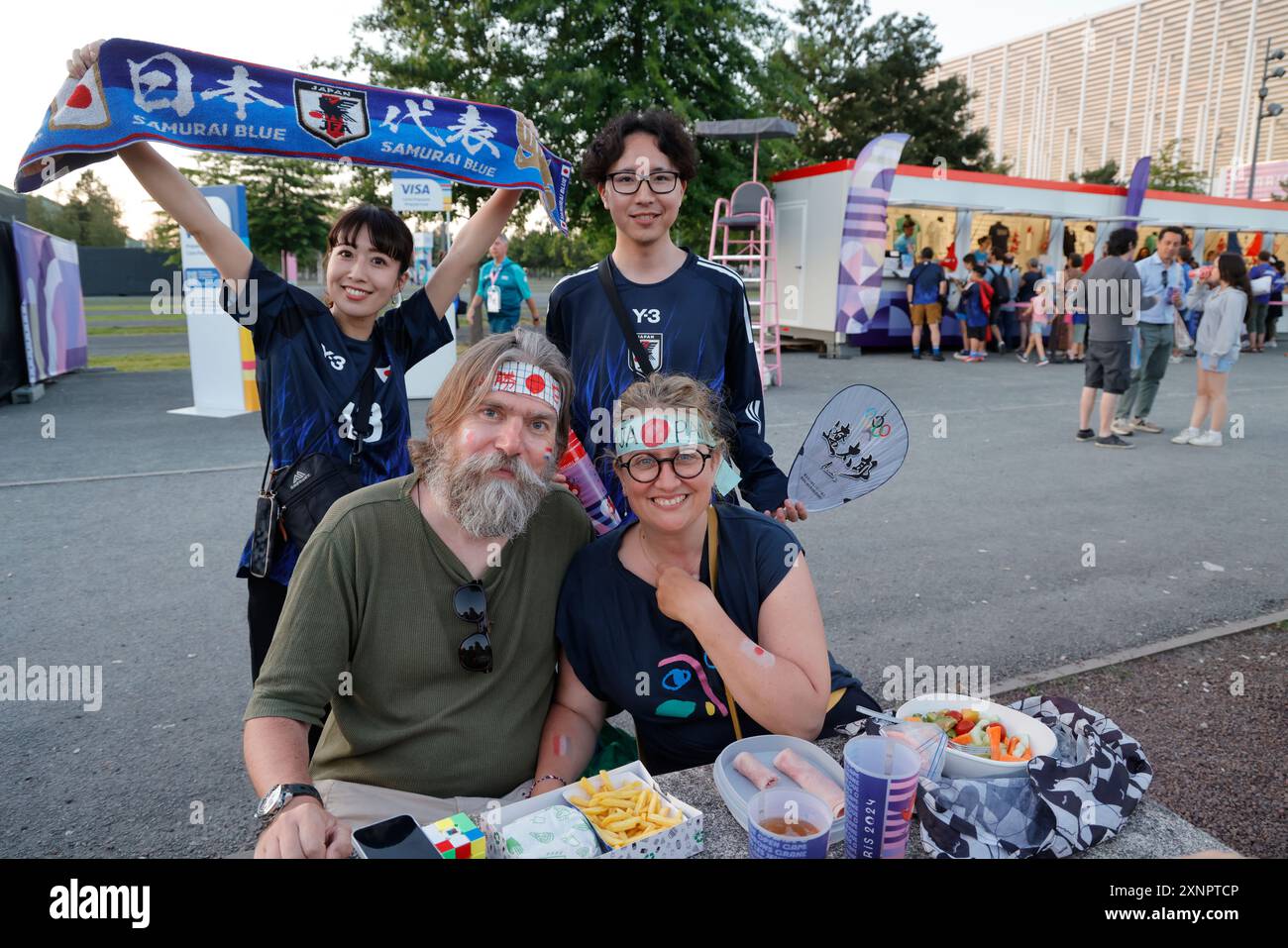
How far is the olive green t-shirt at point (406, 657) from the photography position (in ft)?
6.17

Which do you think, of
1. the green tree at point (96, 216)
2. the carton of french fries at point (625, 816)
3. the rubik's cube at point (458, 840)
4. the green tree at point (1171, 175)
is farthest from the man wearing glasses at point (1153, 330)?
the green tree at point (96, 216)

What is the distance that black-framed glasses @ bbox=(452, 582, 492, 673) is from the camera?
6.27 ft

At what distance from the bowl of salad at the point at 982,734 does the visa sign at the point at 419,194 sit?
34.7ft

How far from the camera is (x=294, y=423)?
8.60ft

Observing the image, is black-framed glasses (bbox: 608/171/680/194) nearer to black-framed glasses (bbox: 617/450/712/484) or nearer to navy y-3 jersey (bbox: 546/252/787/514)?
navy y-3 jersey (bbox: 546/252/787/514)

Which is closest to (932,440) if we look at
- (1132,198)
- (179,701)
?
(179,701)

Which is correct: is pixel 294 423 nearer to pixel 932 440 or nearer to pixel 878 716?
pixel 878 716

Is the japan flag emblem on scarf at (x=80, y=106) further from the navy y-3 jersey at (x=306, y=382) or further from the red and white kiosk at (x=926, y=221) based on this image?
the red and white kiosk at (x=926, y=221)

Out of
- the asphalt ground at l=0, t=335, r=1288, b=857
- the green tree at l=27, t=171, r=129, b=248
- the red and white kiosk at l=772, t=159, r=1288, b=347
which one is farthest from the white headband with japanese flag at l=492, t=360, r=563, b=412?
the green tree at l=27, t=171, r=129, b=248

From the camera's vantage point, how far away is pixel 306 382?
2633 mm

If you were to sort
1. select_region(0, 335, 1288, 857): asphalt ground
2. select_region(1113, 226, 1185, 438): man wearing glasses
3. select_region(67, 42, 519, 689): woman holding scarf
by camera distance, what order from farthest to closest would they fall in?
select_region(1113, 226, 1185, 438): man wearing glasses → select_region(0, 335, 1288, 857): asphalt ground → select_region(67, 42, 519, 689): woman holding scarf

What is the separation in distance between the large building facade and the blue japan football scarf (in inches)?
2888

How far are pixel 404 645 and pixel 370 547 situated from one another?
9.3 inches

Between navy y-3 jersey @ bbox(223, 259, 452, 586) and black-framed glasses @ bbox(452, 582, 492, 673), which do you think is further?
navy y-3 jersey @ bbox(223, 259, 452, 586)
